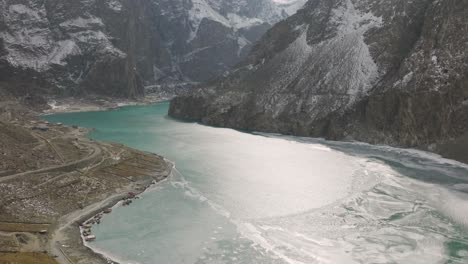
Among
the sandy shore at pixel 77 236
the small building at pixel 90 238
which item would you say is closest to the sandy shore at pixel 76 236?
the sandy shore at pixel 77 236

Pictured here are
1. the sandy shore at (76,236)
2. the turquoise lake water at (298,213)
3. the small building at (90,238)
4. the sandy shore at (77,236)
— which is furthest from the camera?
the small building at (90,238)

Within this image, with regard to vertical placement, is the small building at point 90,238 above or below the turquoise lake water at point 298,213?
below

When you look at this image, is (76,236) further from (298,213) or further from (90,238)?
(298,213)

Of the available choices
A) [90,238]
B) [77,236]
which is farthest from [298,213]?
[77,236]

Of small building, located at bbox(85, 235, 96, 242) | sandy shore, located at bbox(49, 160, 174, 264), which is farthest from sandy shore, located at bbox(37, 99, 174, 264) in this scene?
small building, located at bbox(85, 235, 96, 242)

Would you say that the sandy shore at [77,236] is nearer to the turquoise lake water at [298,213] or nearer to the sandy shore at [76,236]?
the sandy shore at [76,236]

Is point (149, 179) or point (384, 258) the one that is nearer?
point (384, 258)

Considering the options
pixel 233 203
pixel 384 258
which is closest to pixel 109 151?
pixel 233 203

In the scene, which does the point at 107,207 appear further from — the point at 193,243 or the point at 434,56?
the point at 434,56
